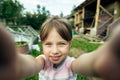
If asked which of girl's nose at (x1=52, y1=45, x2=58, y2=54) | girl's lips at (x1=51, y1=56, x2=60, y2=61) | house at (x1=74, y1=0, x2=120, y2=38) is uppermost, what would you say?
house at (x1=74, y1=0, x2=120, y2=38)

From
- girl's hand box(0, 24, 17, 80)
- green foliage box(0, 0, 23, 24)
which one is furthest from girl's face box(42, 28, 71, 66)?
green foliage box(0, 0, 23, 24)

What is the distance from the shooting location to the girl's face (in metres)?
0.72

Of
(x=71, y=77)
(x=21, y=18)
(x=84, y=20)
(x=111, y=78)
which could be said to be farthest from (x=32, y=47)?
(x=21, y=18)

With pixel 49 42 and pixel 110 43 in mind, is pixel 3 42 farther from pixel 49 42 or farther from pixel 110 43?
pixel 49 42

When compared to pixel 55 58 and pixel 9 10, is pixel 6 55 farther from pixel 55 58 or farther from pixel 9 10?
pixel 9 10

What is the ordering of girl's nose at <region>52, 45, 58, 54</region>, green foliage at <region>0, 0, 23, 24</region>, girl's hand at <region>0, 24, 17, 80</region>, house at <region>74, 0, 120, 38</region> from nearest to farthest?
1. girl's hand at <region>0, 24, 17, 80</region>
2. girl's nose at <region>52, 45, 58, 54</region>
3. house at <region>74, 0, 120, 38</region>
4. green foliage at <region>0, 0, 23, 24</region>

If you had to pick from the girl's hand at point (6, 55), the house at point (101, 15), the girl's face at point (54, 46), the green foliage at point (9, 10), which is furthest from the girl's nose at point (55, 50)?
the green foliage at point (9, 10)

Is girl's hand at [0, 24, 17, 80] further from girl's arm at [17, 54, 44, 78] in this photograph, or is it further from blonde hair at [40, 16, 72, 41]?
blonde hair at [40, 16, 72, 41]

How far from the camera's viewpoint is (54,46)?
2.37ft

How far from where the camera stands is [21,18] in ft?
102

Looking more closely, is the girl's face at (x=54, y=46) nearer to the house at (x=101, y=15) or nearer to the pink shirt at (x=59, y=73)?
the pink shirt at (x=59, y=73)

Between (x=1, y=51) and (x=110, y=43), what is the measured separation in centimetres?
9

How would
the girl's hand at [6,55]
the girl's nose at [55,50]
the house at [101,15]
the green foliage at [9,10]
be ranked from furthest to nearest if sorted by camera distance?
the green foliage at [9,10], the house at [101,15], the girl's nose at [55,50], the girl's hand at [6,55]

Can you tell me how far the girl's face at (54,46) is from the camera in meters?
0.72
